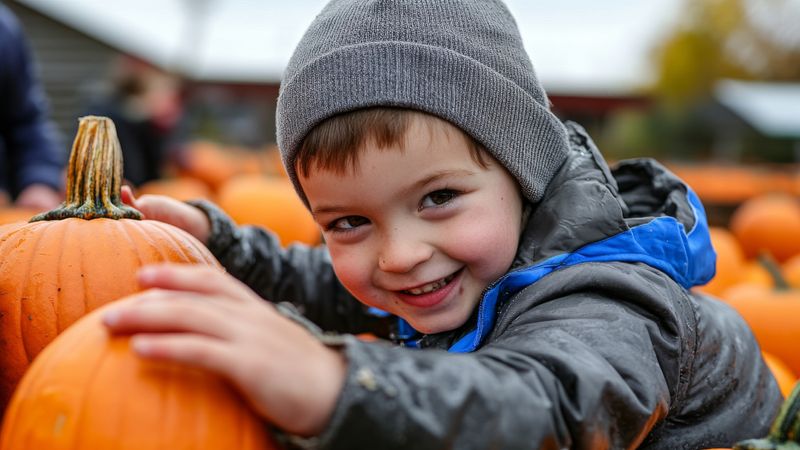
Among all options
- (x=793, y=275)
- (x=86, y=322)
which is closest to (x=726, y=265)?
(x=793, y=275)

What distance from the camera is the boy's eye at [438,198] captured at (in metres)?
1.61

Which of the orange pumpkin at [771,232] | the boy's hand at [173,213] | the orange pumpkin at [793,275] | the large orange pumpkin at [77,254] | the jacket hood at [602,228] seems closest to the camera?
the large orange pumpkin at [77,254]

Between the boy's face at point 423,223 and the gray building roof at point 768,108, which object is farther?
the gray building roof at point 768,108

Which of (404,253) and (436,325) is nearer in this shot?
(404,253)

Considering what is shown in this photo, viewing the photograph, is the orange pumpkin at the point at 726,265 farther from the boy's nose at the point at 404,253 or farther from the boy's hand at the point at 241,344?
the boy's hand at the point at 241,344

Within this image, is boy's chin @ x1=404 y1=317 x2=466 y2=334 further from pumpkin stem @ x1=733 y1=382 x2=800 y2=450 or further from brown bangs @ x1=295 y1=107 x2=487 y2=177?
pumpkin stem @ x1=733 y1=382 x2=800 y2=450

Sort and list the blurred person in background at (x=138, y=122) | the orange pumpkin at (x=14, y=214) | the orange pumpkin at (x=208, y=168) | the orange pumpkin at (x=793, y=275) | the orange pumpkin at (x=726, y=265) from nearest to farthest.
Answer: the orange pumpkin at (x=14, y=214) → the orange pumpkin at (x=793, y=275) → the orange pumpkin at (x=726, y=265) → the blurred person in background at (x=138, y=122) → the orange pumpkin at (x=208, y=168)

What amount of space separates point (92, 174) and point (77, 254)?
0.21 metres

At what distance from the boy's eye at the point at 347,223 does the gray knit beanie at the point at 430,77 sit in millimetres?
197

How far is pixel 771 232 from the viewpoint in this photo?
6480 mm

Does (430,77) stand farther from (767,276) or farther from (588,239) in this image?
(767,276)

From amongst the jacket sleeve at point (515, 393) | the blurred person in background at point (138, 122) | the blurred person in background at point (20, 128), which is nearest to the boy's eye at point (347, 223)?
the jacket sleeve at point (515, 393)

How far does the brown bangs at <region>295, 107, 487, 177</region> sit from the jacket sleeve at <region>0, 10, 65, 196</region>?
2.74 m

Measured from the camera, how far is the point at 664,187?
2014 mm
